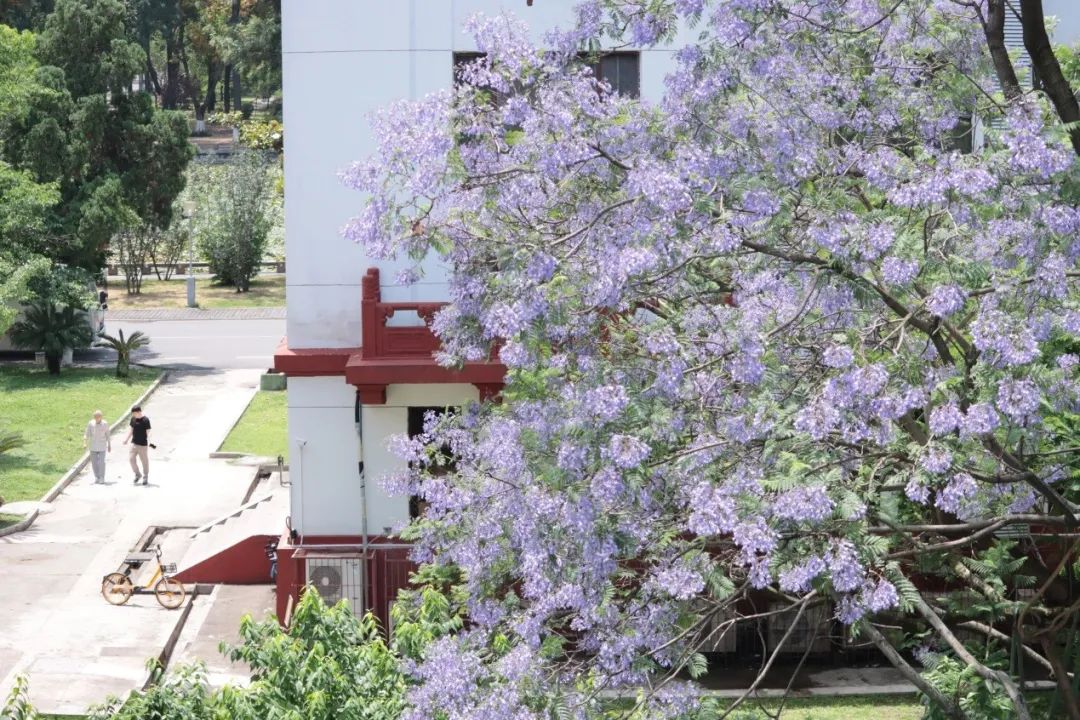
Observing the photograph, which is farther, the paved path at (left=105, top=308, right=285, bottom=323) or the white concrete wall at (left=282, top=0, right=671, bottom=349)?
the paved path at (left=105, top=308, right=285, bottom=323)

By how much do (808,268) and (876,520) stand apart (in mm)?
2052

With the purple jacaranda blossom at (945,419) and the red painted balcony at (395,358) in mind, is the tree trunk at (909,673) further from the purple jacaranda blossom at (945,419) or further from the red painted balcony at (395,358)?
the red painted balcony at (395,358)

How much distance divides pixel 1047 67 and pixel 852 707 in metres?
7.57

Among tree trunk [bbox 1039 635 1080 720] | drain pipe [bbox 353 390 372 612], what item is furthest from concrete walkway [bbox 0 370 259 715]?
tree trunk [bbox 1039 635 1080 720]

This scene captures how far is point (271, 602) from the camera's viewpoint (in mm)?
19688

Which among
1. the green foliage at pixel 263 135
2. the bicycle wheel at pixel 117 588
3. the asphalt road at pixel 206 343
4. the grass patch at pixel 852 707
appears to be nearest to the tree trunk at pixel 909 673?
the grass patch at pixel 852 707

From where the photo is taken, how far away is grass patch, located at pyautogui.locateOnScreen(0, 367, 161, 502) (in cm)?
2698

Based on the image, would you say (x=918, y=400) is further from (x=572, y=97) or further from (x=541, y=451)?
(x=572, y=97)

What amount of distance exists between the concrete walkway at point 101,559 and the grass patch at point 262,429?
0.86ft

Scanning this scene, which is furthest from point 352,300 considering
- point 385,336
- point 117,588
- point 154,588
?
point 117,588

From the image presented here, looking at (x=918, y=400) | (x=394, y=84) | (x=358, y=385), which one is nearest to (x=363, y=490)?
(x=358, y=385)

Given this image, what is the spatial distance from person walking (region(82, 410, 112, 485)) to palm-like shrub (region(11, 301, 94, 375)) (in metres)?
9.24

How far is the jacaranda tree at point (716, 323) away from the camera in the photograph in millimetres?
9352

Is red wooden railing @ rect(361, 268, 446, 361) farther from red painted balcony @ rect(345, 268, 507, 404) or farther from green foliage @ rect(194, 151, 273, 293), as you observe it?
green foliage @ rect(194, 151, 273, 293)
